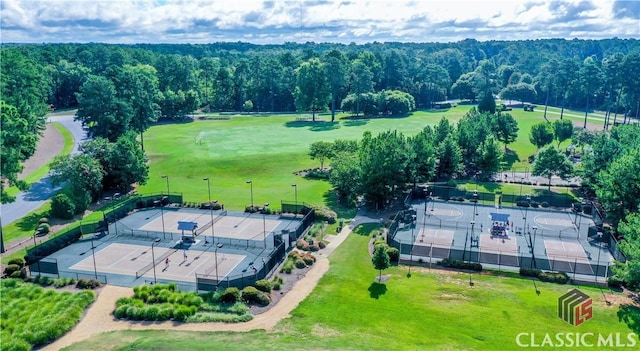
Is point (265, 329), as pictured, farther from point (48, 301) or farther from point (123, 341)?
point (48, 301)

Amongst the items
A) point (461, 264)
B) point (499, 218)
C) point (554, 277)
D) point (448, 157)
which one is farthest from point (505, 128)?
point (554, 277)

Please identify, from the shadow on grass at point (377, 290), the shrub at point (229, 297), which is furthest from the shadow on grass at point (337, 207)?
the shrub at point (229, 297)

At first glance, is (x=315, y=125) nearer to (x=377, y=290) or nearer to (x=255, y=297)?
(x=377, y=290)

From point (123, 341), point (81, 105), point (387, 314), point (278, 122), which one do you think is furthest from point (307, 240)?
point (278, 122)

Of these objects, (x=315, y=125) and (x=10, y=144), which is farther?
(x=315, y=125)

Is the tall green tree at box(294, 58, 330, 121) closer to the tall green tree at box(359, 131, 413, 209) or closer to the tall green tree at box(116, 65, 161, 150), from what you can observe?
the tall green tree at box(116, 65, 161, 150)
